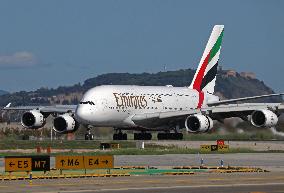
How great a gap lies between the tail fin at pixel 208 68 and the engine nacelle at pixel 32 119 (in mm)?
17138

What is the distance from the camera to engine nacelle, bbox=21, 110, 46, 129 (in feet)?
314

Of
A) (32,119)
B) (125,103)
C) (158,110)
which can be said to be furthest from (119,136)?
(32,119)

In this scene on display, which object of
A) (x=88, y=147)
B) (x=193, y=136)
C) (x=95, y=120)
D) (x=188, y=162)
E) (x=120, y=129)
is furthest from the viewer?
(x=193, y=136)

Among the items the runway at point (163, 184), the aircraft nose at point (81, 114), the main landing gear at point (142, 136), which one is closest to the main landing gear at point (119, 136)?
the main landing gear at point (142, 136)

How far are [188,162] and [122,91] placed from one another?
3576cm

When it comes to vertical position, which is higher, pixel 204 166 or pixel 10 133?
pixel 10 133

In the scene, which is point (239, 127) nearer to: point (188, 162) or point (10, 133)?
point (10, 133)

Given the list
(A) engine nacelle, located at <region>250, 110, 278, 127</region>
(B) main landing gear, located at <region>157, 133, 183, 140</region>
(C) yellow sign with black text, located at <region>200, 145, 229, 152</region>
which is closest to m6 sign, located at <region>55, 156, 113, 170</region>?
(C) yellow sign with black text, located at <region>200, 145, 229, 152</region>

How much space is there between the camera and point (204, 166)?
50.9 meters

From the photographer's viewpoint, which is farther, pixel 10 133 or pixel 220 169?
pixel 10 133

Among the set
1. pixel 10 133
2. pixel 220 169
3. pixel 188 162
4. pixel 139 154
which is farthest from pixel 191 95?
pixel 220 169

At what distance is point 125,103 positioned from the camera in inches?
3546

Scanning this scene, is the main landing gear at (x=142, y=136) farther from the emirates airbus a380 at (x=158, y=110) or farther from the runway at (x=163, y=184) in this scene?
the runway at (x=163, y=184)

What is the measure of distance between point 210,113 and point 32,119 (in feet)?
61.5
